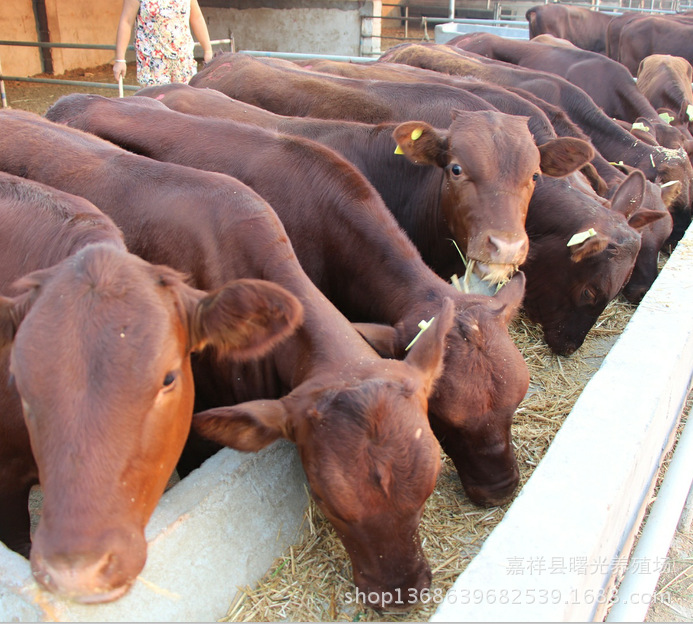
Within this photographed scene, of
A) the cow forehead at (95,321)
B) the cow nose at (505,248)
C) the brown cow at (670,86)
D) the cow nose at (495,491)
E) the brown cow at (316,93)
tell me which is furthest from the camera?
the brown cow at (670,86)

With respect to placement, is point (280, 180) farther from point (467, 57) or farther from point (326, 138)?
point (467, 57)

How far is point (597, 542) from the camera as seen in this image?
86.0 inches

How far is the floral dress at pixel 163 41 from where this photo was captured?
6.72m

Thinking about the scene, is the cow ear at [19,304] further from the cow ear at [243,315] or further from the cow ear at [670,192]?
the cow ear at [670,192]

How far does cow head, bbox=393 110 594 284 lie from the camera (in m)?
3.68

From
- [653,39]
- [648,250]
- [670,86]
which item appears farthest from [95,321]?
[653,39]

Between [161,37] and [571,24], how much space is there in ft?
30.3

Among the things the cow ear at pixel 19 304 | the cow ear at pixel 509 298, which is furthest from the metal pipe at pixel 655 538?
the cow ear at pixel 19 304

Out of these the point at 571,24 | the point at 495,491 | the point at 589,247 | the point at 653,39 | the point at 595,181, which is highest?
the point at 571,24

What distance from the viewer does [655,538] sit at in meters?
2.58

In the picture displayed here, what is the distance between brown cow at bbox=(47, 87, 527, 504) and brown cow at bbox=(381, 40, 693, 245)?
9.20ft

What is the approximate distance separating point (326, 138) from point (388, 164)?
0.43 metres

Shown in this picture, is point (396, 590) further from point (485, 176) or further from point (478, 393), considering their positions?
point (485, 176)

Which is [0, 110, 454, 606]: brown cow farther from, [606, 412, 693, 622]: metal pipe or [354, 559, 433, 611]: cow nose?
[606, 412, 693, 622]: metal pipe
